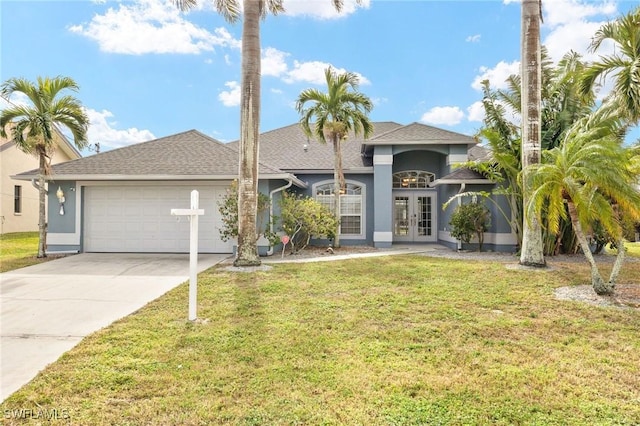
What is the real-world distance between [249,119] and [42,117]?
732 centimetres

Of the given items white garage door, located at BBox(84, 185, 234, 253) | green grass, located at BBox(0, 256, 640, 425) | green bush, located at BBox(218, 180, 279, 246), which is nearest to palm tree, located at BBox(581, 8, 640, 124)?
green grass, located at BBox(0, 256, 640, 425)

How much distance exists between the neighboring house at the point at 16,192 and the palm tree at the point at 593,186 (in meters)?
22.2

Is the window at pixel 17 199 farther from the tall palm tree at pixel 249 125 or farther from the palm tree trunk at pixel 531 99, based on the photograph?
the palm tree trunk at pixel 531 99

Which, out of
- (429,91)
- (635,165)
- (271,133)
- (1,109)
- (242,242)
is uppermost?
(429,91)

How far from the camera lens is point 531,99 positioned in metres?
9.31

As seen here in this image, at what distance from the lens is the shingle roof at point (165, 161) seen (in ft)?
40.0

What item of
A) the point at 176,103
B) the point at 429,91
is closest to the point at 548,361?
the point at 429,91

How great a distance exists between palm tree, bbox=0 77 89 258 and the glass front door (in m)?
12.7

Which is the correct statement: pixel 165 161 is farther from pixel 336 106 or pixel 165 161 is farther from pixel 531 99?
pixel 531 99

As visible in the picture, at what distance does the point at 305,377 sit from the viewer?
3564 mm

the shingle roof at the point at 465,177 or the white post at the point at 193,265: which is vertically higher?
the shingle roof at the point at 465,177

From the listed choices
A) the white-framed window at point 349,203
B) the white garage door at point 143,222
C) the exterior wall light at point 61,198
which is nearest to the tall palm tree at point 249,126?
the white garage door at point 143,222

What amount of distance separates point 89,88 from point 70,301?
387 inches

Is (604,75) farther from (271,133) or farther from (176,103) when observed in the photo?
(176,103)
